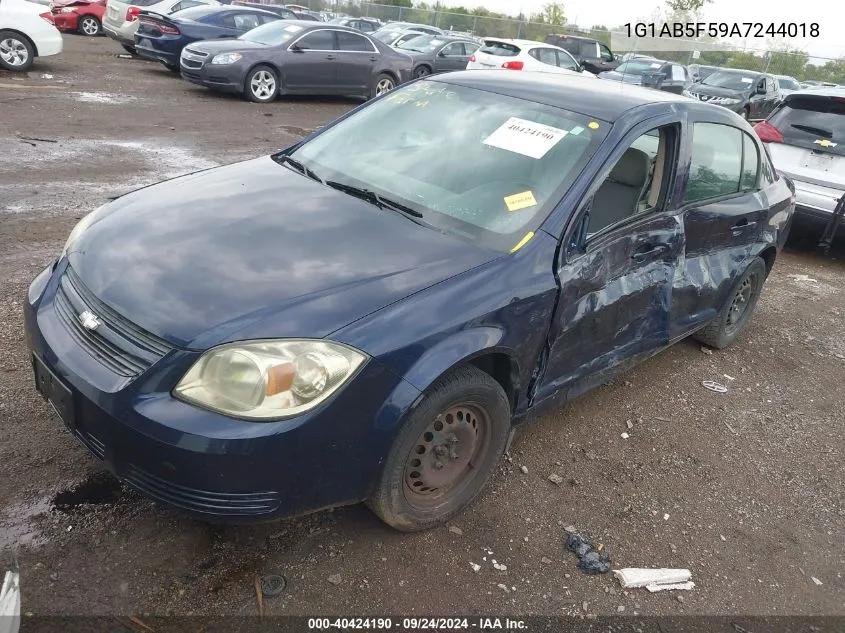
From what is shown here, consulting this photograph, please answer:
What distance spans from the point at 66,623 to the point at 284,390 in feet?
3.38

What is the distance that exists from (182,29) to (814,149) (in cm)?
1223

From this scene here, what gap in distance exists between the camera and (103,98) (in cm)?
1088

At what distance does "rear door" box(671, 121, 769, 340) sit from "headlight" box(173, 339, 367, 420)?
2.29 m

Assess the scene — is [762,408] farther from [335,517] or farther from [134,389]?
[134,389]

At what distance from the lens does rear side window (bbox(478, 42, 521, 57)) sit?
1562cm

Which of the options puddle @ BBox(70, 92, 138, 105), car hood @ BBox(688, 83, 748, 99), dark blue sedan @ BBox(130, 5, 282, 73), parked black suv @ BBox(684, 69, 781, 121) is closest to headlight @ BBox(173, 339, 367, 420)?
puddle @ BBox(70, 92, 138, 105)

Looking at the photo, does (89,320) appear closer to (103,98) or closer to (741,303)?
(741,303)

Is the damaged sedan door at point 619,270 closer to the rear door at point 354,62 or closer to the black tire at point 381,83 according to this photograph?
the rear door at point 354,62

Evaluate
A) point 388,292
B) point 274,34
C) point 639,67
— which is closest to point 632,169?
point 388,292

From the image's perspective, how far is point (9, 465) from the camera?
278cm

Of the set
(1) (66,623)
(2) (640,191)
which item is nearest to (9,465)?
(1) (66,623)

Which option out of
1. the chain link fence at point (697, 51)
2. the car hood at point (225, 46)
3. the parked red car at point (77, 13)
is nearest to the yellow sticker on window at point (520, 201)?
the car hood at point (225, 46)

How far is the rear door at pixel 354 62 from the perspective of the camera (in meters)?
13.3

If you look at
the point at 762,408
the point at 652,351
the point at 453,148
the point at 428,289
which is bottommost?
the point at 762,408
